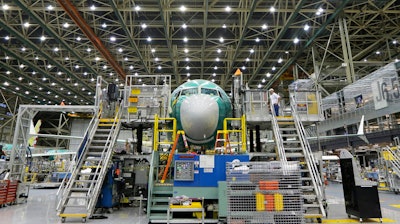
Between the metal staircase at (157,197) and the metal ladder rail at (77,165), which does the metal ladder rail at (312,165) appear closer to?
the metal staircase at (157,197)

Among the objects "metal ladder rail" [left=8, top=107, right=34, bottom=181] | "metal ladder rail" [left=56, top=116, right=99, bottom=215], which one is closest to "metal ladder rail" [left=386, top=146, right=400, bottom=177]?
"metal ladder rail" [left=56, top=116, right=99, bottom=215]

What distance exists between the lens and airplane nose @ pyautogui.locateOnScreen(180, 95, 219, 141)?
1056 centimetres

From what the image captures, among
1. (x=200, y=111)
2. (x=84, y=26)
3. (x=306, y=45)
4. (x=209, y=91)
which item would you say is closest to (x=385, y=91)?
(x=306, y=45)

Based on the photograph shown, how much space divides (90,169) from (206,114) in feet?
17.4

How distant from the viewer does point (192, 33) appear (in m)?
25.6

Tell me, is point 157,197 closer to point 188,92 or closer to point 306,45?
point 188,92

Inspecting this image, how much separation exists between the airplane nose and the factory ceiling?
10793 millimetres

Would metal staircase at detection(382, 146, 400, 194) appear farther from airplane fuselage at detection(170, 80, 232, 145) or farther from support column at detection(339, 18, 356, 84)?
airplane fuselage at detection(170, 80, 232, 145)

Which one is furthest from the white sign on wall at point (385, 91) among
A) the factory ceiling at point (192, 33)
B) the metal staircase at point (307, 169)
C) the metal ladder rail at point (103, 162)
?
the metal ladder rail at point (103, 162)

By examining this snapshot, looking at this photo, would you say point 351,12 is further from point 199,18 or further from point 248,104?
point 248,104

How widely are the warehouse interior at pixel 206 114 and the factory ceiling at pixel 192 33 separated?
150 mm

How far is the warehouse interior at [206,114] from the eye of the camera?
912 cm

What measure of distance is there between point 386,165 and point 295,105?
11.5 metres

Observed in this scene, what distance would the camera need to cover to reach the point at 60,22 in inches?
934
